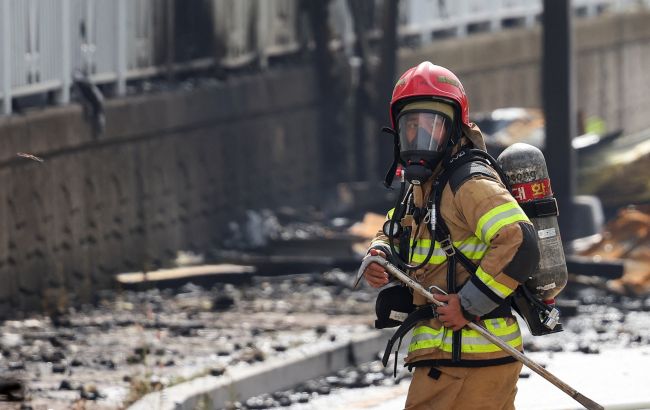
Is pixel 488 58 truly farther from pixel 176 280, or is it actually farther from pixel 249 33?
pixel 176 280

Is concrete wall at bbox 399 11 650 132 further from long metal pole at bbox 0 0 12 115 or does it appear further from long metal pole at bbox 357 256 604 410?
long metal pole at bbox 357 256 604 410

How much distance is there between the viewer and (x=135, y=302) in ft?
41.2

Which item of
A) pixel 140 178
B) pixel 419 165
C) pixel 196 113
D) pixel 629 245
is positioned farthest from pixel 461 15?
pixel 419 165

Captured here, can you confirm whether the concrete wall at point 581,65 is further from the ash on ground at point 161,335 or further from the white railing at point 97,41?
the ash on ground at point 161,335

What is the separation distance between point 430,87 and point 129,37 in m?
8.88

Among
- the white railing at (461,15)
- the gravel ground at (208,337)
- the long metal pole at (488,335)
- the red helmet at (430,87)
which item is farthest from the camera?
the white railing at (461,15)

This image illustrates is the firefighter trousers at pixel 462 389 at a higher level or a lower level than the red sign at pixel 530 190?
lower

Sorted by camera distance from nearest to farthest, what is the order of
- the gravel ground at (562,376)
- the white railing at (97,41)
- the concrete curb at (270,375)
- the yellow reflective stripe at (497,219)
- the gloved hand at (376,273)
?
the yellow reflective stripe at (497,219)
the gloved hand at (376,273)
the concrete curb at (270,375)
the gravel ground at (562,376)
the white railing at (97,41)

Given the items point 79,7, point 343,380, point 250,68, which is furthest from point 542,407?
point 250,68

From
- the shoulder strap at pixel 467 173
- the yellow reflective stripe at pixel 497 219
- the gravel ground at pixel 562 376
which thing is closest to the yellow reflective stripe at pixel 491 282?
the yellow reflective stripe at pixel 497 219

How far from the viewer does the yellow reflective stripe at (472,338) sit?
19.4 ft

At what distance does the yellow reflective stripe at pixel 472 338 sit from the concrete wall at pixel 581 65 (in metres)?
14.6

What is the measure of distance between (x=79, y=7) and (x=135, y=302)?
2.30 metres

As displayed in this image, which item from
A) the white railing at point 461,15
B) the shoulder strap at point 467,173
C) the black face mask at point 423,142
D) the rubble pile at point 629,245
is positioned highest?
the black face mask at point 423,142
